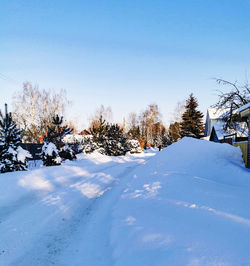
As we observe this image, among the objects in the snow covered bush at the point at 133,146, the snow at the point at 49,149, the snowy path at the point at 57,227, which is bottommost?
the snow covered bush at the point at 133,146

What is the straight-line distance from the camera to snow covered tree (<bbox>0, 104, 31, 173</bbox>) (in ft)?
34.0

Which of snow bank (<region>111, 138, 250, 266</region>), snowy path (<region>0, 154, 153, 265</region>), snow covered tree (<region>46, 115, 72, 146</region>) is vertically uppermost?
snow covered tree (<region>46, 115, 72, 146</region>)

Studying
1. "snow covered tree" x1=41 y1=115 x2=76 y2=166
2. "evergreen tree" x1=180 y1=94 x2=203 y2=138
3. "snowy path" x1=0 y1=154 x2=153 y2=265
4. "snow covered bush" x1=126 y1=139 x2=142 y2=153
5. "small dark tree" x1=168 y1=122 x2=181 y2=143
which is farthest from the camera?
"small dark tree" x1=168 y1=122 x2=181 y2=143

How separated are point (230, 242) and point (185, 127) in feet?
92.4

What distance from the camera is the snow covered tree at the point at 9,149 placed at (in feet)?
34.0

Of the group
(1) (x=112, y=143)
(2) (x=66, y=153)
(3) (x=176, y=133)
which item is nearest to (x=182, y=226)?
(2) (x=66, y=153)

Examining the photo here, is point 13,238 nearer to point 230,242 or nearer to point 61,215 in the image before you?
point 61,215

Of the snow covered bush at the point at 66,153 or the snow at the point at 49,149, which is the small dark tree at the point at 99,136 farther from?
the snow at the point at 49,149

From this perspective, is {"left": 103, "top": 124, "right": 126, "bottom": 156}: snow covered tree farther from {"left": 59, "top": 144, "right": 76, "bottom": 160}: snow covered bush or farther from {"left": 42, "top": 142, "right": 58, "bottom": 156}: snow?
{"left": 42, "top": 142, "right": 58, "bottom": 156}: snow

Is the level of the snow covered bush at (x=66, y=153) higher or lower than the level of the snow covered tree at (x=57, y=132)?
lower

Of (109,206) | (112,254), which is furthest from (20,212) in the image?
(112,254)

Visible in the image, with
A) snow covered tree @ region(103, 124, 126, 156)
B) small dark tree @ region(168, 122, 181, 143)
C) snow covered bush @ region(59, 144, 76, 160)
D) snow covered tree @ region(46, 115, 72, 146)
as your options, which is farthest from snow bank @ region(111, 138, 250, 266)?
small dark tree @ region(168, 122, 181, 143)

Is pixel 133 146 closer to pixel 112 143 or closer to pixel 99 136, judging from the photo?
pixel 112 143

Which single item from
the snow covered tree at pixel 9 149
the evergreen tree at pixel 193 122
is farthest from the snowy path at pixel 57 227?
the evergreen tree at pixel 193 122
